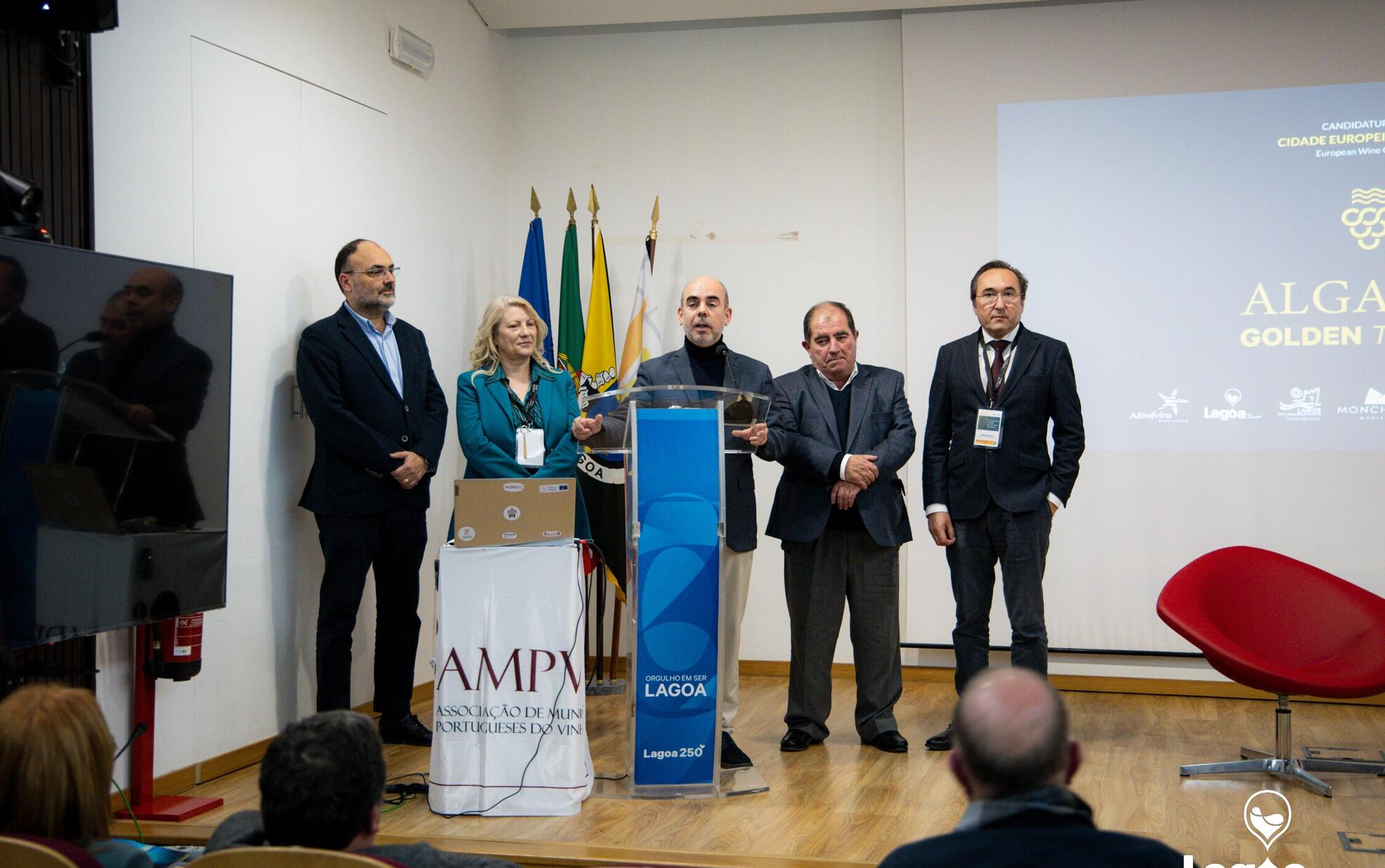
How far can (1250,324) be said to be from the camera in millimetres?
5691

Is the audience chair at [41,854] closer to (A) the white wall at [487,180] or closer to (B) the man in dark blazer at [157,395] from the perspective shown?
(B) the man in dark blazer at [157,395]

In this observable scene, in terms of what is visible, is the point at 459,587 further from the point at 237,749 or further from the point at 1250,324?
the point at 1250,324

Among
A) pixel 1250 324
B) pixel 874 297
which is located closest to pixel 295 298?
pixel 874 297

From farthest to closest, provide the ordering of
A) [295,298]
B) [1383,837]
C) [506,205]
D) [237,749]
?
1. [506,205]
2. [295,298]
3. [237,749]
4. [1383,837]

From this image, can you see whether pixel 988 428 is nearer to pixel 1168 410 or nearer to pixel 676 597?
pixel 676 597

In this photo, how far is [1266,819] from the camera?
141 inches

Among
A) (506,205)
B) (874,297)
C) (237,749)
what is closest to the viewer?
(237,749)

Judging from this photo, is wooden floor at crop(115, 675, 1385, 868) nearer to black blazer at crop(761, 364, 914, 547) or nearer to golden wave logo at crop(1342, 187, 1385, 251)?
black blazer at crop(761, 364, 914, 547)

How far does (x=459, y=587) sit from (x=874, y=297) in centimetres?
330

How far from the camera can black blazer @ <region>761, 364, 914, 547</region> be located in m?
4.49

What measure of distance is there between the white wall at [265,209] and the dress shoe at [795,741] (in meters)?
1.87

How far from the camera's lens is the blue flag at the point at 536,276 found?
6184mm

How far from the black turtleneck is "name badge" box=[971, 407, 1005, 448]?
983 mm

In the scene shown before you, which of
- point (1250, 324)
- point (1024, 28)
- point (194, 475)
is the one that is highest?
point (1024, 28)
